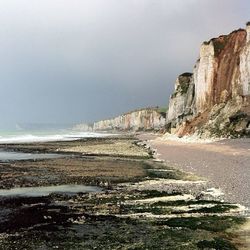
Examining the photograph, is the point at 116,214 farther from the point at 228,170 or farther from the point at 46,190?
the point at 228,170

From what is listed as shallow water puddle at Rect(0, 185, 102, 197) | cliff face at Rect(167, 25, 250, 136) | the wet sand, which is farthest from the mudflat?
cliff face at Rect(167, 25, 250, 136)

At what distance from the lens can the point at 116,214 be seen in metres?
17.8

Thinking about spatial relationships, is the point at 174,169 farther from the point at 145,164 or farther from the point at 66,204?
the point at 66,204

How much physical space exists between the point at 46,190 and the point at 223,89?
61.5 meters

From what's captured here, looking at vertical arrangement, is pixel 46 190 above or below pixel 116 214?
above

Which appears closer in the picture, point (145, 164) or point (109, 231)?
point (109, 231)

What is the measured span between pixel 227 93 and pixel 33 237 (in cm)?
6683

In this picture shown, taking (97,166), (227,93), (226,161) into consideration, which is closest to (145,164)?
(97,166)

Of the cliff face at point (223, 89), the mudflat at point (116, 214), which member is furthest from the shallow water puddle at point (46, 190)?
the cliff face at point (223, 89)

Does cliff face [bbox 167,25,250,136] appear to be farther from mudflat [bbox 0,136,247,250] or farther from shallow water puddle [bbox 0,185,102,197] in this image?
shallow water puddle [bbox 0,185,102,197]

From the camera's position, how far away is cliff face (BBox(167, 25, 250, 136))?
207 feet

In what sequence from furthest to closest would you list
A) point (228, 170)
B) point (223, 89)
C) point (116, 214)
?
point (223, 89)
point (228, 170)
point (116, 214)

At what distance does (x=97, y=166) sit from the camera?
37875 mm

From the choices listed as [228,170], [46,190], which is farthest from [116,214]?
[228,170]
